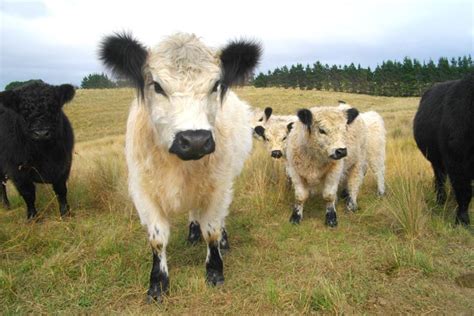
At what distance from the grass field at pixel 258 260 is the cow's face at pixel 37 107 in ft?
4.41

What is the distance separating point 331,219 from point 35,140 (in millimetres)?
4613

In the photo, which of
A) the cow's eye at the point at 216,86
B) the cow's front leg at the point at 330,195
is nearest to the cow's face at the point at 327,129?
the cow's front leg at the point at 330,195

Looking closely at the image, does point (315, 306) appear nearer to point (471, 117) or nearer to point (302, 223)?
point (302, 223)

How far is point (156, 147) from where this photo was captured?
12.3ft

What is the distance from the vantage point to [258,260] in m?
4.62

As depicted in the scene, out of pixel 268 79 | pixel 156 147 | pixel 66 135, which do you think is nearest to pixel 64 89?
pixel 66 135

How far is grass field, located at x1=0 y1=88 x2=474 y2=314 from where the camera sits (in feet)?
12.0

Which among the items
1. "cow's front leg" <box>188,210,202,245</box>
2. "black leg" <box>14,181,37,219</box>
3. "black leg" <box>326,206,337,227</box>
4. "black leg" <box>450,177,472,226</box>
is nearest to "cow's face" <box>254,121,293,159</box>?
"black leg" <box>326,206,337,227</box>

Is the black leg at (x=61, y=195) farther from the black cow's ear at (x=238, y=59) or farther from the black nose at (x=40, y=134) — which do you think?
the black cow's ear at (x=238, y=59)

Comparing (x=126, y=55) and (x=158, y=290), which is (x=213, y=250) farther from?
(x=126, y=55)

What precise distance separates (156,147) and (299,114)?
2768 mm

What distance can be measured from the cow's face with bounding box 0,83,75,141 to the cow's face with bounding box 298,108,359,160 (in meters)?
3.74

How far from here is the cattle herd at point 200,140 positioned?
10.5ft

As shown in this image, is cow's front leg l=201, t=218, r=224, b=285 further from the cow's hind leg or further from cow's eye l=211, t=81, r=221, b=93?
the cow's hind leg
